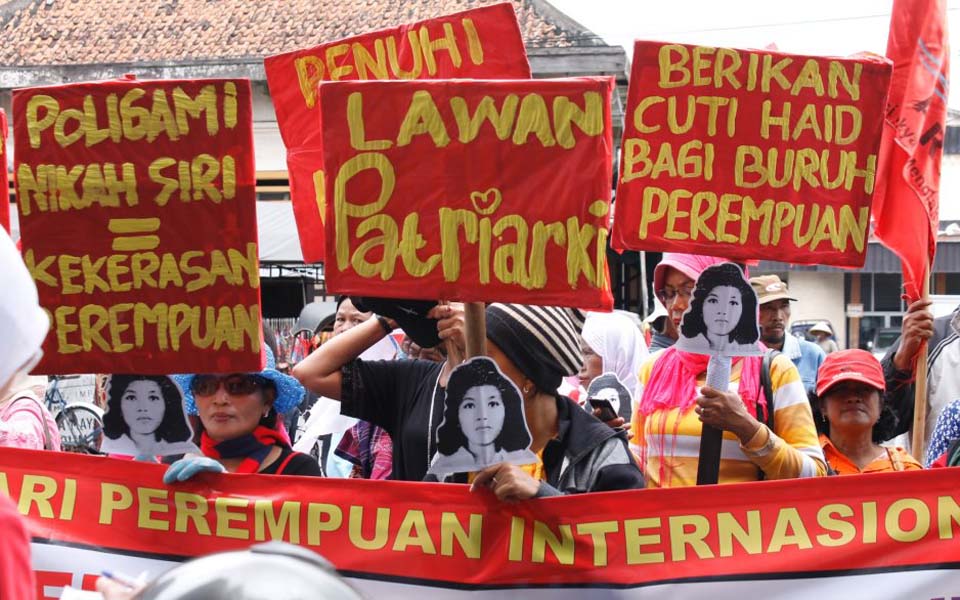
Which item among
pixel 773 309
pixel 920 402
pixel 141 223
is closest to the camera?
pixel 141 223

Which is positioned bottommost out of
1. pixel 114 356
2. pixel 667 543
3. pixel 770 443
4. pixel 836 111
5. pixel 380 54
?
pixel 667 543

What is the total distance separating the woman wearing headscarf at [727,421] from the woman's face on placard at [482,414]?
0.60 metres

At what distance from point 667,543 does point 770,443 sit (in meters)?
0.43

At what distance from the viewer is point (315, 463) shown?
3.71 m

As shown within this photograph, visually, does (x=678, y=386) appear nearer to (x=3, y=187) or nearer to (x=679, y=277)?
(x=679, y=277)

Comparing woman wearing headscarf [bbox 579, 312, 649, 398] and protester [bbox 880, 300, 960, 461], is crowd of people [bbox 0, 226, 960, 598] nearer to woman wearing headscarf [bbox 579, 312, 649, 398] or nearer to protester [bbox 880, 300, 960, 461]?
protester [bbox 880, 300, 960, 461]

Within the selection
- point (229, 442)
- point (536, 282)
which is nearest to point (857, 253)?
point (536, 282)

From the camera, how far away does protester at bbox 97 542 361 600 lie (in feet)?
4.34

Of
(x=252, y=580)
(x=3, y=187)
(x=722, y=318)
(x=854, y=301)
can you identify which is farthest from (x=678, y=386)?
(x=854, y=301)

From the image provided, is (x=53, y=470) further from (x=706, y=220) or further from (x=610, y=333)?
(x=610, y=333)

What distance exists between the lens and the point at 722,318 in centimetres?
346

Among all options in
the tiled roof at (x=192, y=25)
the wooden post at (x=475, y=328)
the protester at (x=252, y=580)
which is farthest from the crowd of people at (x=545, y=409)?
the tiled roof at (x=192, y=25)

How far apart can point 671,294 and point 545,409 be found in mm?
1049

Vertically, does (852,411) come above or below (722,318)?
below
